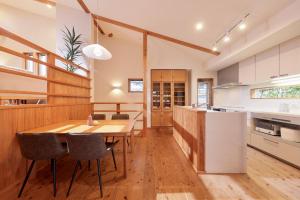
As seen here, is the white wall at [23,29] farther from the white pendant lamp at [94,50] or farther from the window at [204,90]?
the window at [204,90]

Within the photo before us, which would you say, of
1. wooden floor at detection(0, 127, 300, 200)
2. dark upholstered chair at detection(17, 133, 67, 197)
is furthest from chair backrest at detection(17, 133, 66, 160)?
wooden floor at detection(0, 127, 300, 200)

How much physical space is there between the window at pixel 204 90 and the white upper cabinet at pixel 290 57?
344 cm

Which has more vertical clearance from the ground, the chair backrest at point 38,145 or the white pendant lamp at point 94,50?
the white pendant lamp at point 94,50

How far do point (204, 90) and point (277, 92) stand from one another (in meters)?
3.00

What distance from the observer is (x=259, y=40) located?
122 inches

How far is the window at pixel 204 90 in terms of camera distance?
657cm

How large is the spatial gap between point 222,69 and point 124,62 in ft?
12.4

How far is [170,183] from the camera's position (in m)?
2.20

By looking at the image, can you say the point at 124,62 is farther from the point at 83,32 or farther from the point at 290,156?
the point at 290,156

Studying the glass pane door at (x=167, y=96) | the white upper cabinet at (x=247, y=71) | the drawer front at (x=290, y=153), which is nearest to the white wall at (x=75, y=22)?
the glass pane door at (x=167, y=96)

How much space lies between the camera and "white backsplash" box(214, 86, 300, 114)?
329 cm

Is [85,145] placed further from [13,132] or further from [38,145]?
[13,132]

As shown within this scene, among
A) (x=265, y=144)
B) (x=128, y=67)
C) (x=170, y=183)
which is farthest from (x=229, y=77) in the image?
(x=170, y=183)

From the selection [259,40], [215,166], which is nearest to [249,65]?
[259,40]
